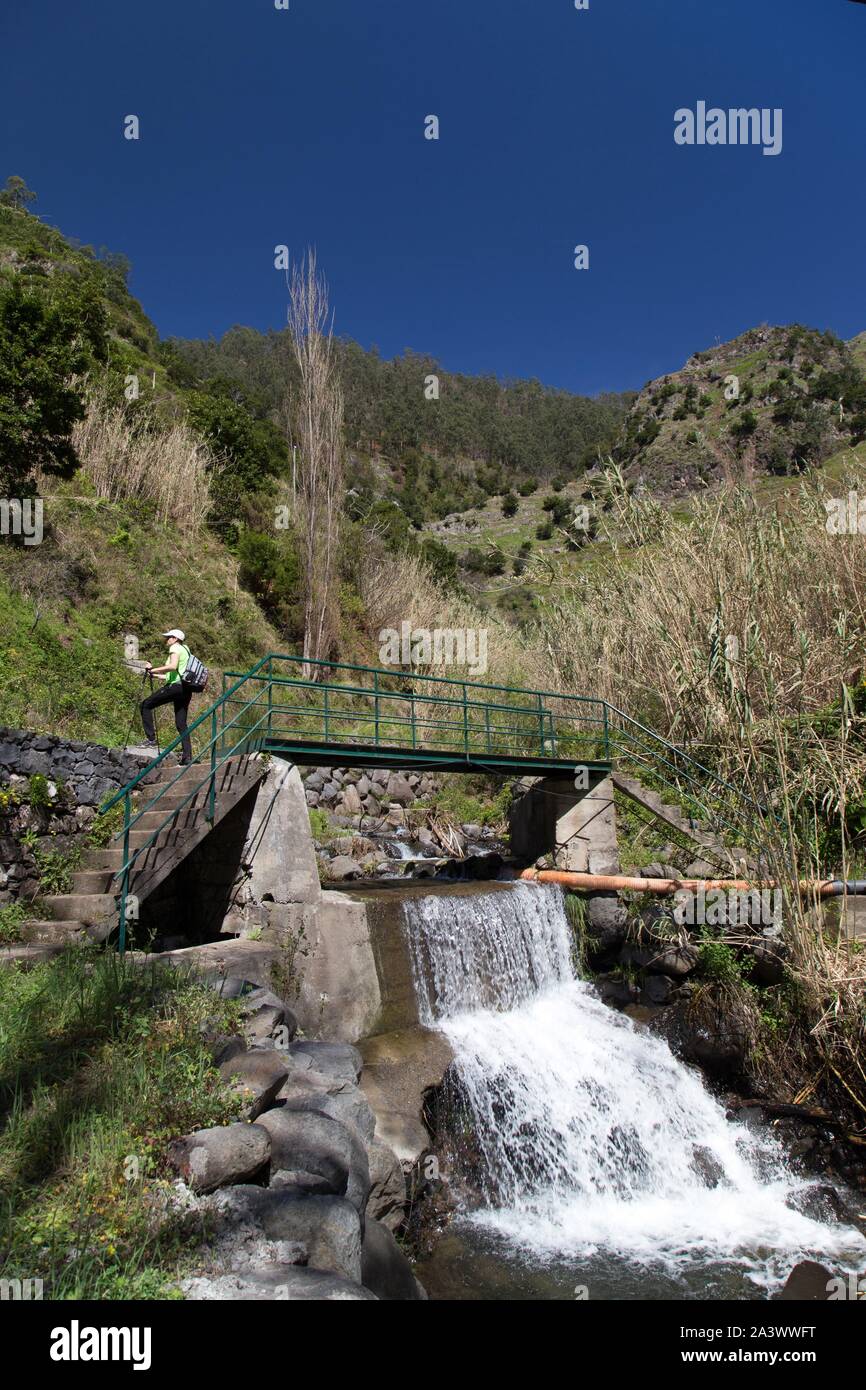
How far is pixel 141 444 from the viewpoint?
1923 cm

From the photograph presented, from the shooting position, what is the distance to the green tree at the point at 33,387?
534 inches

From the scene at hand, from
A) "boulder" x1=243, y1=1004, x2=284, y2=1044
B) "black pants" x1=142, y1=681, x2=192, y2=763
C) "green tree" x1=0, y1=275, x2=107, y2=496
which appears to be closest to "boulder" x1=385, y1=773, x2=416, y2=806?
"black pants" x1=142, y1=681, x2=192, y2=763

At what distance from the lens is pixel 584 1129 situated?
7.71m

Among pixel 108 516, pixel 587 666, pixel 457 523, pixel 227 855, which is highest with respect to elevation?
pixel 457 523

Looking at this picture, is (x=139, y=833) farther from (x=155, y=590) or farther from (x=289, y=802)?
(x=155, y=590)

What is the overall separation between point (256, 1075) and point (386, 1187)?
1.63 metres

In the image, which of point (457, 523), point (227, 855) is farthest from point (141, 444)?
point (457, 523)

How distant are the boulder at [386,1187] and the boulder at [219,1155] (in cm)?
174

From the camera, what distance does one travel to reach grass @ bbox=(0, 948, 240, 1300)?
133 inches

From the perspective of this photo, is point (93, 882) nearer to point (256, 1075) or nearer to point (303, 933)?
point (303, 933)

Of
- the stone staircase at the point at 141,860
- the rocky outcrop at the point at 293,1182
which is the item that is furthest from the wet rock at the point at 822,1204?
the stone staircase at the point at 141,860

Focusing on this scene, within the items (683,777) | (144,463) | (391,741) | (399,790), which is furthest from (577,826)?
(144,463)

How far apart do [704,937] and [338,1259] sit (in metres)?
6.35
